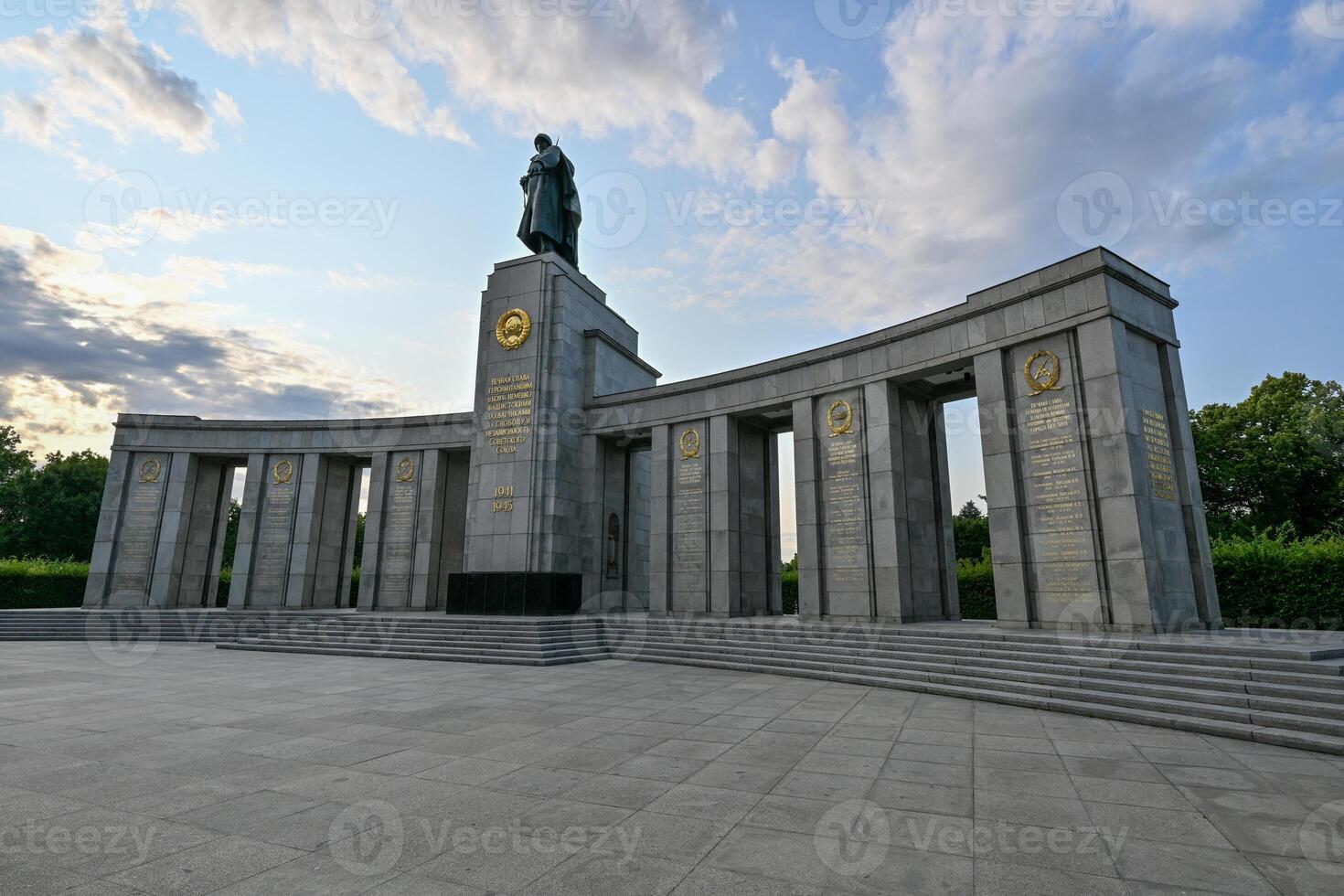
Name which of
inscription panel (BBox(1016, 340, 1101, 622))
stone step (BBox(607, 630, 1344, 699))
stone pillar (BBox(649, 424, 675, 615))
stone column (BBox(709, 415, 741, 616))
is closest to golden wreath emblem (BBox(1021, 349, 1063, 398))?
inscription panel (BBox(1016, 340, 1101, 622))

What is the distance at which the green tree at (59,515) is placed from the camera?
49.9 metres

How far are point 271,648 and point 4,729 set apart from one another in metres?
12.6

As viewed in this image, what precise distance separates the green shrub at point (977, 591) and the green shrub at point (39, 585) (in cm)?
4335

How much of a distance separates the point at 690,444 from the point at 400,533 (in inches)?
581

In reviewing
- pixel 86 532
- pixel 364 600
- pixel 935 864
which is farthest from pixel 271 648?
pixel 86 532

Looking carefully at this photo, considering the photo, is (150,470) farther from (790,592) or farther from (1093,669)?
(1093,669)

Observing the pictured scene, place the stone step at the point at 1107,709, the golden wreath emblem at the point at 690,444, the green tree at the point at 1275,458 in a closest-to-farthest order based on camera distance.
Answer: the stone step at the point at 1107,709 → the golden wreath emblem at the point at 690,444 → the green tree at the point at 1275,458

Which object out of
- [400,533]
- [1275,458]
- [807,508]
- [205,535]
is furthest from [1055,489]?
[205,535]

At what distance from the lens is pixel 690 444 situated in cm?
2489

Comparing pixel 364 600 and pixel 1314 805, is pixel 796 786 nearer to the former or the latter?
pixel 1314 805

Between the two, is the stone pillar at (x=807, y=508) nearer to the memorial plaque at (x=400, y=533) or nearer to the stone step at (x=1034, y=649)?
the stone step at (x=1034, y=649)

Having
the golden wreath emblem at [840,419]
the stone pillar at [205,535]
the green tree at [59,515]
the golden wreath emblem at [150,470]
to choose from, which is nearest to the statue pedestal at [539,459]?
the golden wreath emblem at [840,419]

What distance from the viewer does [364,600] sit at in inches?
1136

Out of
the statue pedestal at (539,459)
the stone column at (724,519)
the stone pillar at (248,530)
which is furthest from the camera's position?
the stone pillar at (248,530)
